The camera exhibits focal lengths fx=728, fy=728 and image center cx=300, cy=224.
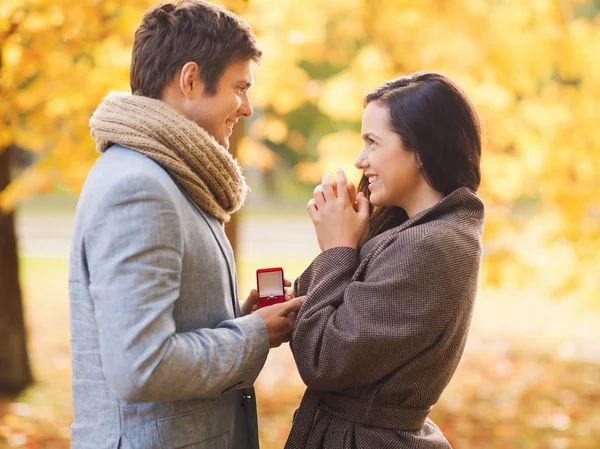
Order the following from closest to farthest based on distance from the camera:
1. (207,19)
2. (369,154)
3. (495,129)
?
(207,19)
(369,154)
(495,129)

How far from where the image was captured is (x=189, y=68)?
195 cm

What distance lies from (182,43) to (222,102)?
0.65 feet

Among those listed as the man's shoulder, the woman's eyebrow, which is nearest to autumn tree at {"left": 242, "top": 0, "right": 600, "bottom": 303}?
the woman's eyebrow

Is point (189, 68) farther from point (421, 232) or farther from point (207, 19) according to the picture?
point (421, 232)

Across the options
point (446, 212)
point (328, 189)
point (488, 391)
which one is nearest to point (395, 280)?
point (446, 212)

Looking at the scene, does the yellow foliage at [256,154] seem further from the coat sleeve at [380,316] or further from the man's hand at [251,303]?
the coat sleeve at [380,316]

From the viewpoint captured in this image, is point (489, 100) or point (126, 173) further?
point (489, 100)

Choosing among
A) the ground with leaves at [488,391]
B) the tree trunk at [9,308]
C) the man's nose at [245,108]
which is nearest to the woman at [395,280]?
the man's nose at [245,108]

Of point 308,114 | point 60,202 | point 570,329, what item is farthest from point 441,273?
point 60,202

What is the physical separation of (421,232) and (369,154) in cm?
31

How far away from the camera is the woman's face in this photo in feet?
7.06

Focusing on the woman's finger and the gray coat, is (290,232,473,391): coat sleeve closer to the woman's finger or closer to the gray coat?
the gray coat

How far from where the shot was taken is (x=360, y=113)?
17.0 ft

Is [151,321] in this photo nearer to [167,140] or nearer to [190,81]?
[167,140]
